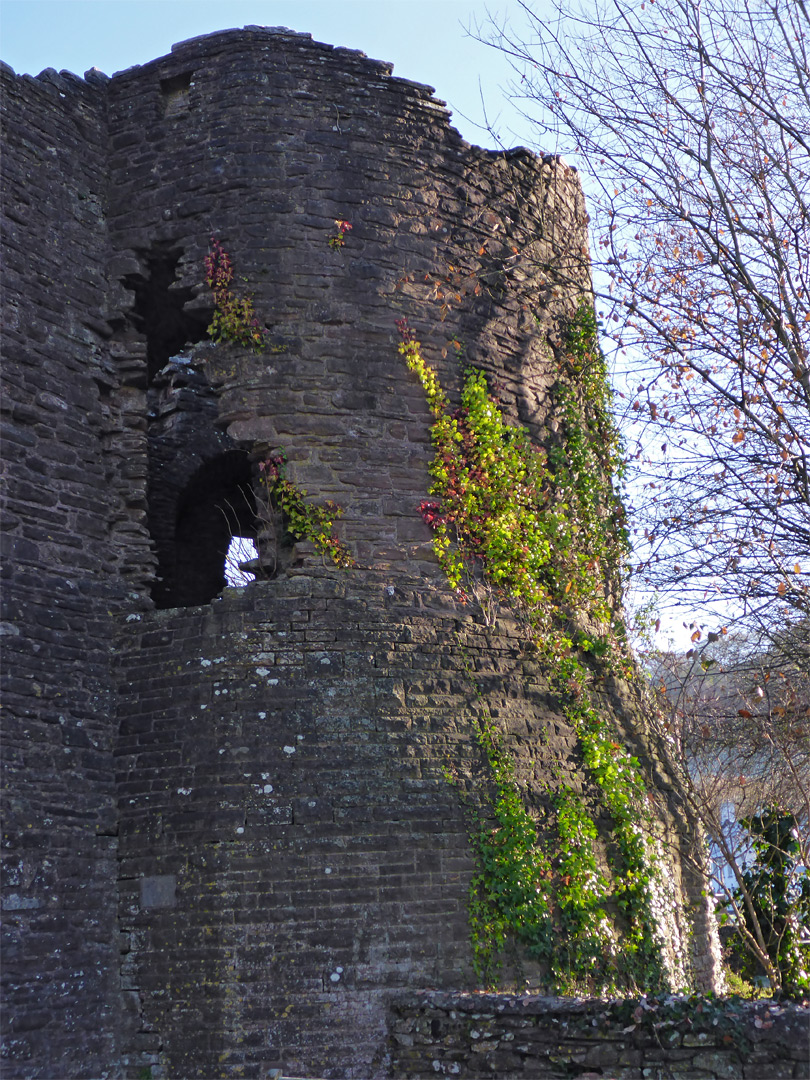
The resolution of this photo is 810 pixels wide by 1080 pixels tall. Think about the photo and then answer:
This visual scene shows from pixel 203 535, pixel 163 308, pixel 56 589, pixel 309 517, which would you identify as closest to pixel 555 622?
pixel 309 517

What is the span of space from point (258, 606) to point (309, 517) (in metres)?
0.75

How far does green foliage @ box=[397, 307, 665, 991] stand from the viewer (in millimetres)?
7176

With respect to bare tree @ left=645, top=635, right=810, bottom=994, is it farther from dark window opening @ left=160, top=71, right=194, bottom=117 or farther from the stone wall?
dark window opening @ left=160, top=71, right=194, bottom=117

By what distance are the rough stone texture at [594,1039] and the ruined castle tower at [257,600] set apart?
1.13 ft

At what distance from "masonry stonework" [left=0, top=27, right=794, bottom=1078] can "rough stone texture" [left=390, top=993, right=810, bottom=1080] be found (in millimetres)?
307

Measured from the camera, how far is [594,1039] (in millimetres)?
5965

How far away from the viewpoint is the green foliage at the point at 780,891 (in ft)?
26.3

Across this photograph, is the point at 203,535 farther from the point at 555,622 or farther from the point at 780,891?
the point at 780,891

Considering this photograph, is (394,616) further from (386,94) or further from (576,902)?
(386,94)

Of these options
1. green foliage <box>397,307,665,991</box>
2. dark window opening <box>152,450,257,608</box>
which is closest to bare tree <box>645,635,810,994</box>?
green foliage <box>397,307,665,991</box>

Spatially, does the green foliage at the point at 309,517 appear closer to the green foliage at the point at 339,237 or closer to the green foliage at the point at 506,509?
the green foliage at the point at 506,509

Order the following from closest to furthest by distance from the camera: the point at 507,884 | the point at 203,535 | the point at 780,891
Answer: the point at 507,884
the point at 780,891
the point at 203,535

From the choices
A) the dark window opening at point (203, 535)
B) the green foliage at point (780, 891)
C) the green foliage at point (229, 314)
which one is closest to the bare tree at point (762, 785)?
the green foliage at point (780, 891)

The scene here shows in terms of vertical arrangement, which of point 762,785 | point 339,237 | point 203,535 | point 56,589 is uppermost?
point 339,237
